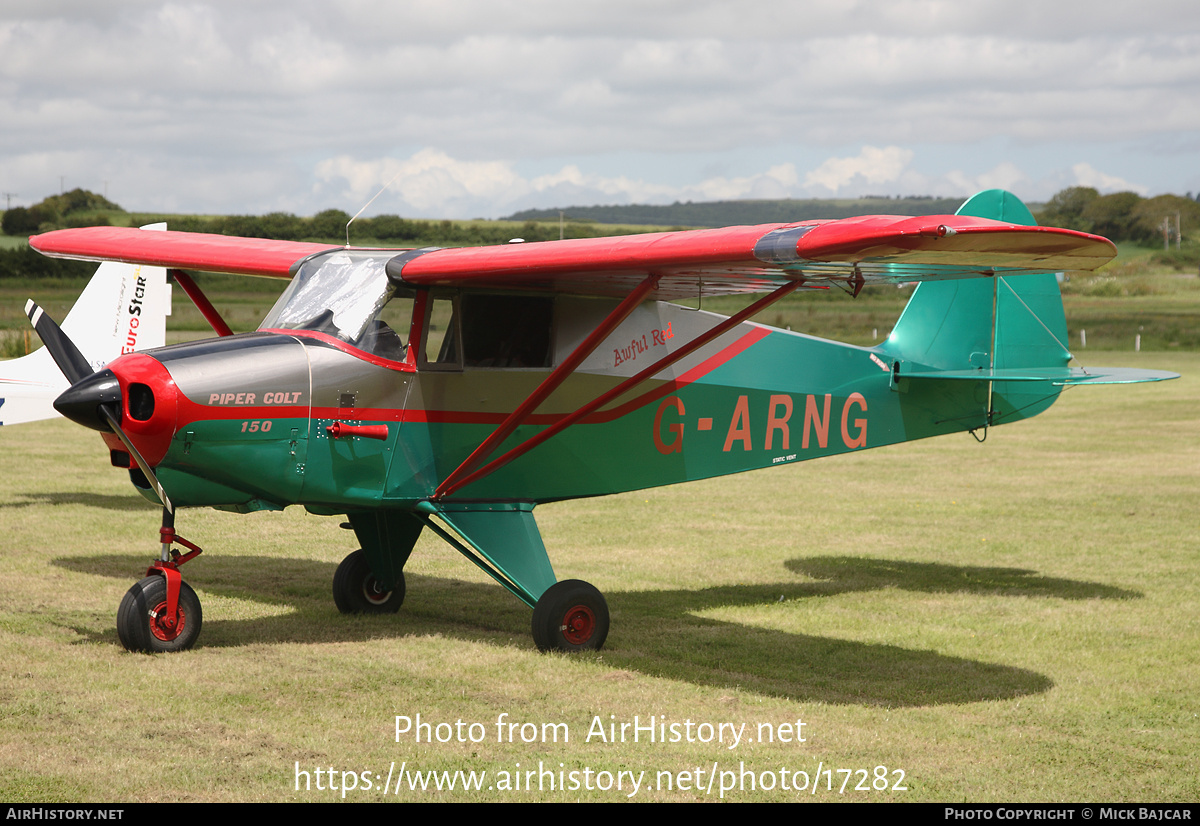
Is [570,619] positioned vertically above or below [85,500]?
above

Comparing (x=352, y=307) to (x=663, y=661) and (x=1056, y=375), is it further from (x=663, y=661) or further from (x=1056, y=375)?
(x=1056, y=375)

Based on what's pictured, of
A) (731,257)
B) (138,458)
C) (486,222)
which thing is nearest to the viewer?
(731,257)

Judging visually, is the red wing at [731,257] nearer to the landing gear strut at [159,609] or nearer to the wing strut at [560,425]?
the wing strut at [560,425]

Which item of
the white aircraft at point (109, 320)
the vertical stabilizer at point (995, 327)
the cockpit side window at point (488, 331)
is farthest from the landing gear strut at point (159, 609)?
the white aircraft at point (109, 320)

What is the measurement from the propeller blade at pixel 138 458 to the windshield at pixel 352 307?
135 cm

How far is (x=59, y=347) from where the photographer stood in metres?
7.86

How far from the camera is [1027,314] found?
1091cm

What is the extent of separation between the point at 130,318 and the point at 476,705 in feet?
32.6

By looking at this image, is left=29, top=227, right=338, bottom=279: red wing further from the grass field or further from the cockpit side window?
the grass field

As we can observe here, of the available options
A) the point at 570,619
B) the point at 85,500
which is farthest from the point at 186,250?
the point at 85,500

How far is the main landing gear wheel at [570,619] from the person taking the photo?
24.8 ft

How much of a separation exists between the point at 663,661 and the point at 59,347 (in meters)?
4.64

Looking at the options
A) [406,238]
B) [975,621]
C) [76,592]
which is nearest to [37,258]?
[406,238]

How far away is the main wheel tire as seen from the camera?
23.7ft
